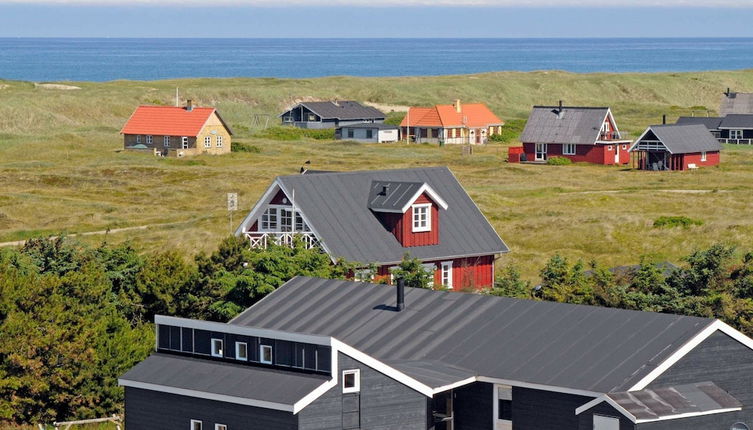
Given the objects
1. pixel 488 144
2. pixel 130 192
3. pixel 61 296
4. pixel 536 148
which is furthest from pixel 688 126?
pixel 61 296

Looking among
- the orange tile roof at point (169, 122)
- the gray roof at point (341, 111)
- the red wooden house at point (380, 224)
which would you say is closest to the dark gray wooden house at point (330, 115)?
the gray roof at point (341, 111)

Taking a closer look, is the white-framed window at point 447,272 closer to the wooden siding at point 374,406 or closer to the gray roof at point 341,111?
the wooden siding at point 374,406

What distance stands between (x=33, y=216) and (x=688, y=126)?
57788 millimetres

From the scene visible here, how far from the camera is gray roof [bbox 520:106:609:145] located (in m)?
121

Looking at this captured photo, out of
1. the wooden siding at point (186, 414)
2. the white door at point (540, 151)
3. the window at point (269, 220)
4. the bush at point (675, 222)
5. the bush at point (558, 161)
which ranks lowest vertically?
the wooden siding at point (186, 414)

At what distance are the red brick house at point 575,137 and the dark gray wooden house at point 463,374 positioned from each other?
86.8m

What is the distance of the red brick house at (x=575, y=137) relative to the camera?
395 feet

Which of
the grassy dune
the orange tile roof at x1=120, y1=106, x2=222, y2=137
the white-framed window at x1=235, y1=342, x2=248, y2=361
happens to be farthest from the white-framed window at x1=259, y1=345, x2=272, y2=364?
the orange tile roof at x1=120, y1=106, x2=222, y2=137

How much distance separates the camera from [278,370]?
31.4m

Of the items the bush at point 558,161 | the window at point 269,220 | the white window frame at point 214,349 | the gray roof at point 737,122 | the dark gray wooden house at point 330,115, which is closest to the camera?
the white window frame at point 214,349

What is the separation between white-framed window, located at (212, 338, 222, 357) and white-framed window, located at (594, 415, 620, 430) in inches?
352

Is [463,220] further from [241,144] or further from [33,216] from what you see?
[241,144]

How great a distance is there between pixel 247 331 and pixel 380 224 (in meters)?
21.8

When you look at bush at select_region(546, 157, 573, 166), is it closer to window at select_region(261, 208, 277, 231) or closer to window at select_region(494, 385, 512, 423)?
window at select_region(261, 208, 277, 231)
